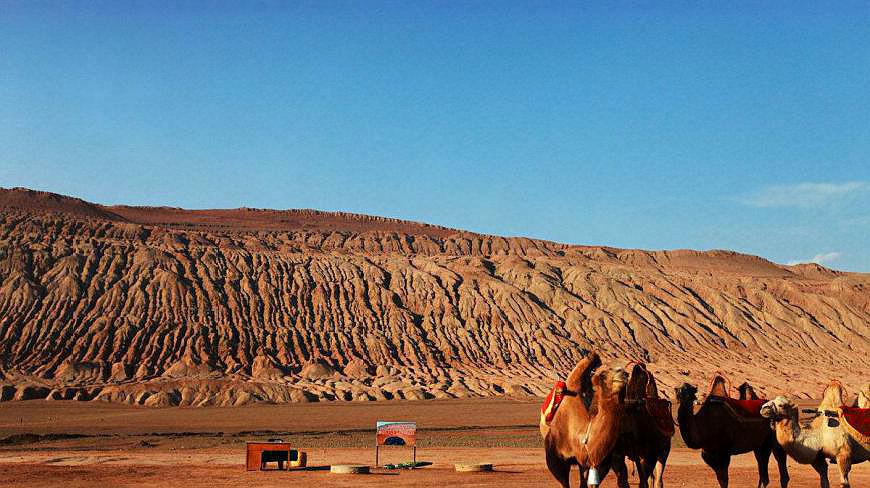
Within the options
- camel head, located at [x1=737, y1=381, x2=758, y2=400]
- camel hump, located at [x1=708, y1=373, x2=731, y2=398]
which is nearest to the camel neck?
camel hump, located at [x1=708, y1=373, x2=731, y2=398]

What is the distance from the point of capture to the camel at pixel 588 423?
11.2m

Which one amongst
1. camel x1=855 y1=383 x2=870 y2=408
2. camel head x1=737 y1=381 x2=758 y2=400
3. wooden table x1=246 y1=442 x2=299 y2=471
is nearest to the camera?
camel x1=855 y1=383 x2=870 y2=408

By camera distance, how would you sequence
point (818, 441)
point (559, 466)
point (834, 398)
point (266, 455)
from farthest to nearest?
1. point (266, 455)
2. point (834, 398)
3. point (818, 441)
4. point (559, 466)

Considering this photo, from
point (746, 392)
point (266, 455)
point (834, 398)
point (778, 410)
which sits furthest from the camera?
point (266, 455)

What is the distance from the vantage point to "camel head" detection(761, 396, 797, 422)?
16.4 m

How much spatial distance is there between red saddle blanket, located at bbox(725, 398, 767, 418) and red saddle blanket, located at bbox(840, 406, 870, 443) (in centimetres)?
151

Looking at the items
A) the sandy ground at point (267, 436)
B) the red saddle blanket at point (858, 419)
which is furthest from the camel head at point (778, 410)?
the sandy ground at point (267, 436)

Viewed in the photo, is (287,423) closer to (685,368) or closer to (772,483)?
(772,483)

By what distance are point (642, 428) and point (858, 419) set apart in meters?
6.86

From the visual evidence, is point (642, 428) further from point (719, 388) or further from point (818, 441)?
point (818, 441)

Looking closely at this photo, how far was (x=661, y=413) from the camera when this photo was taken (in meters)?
12.9

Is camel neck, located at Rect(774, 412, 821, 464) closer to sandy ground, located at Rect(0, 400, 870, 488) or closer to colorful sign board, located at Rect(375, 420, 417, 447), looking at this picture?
sandy ground, located at Rect(0, 400, 870, 488)

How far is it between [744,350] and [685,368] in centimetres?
1246

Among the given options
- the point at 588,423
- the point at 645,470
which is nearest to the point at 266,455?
the point at 645,470
